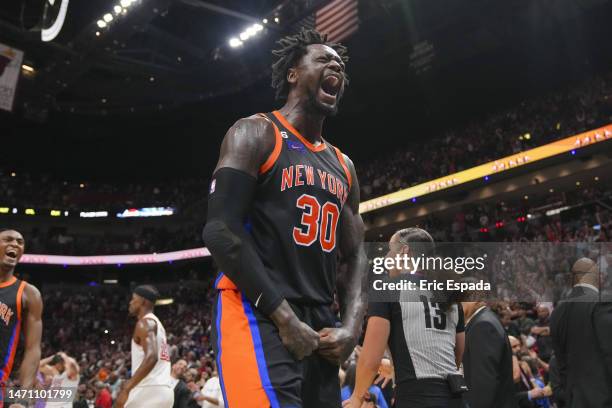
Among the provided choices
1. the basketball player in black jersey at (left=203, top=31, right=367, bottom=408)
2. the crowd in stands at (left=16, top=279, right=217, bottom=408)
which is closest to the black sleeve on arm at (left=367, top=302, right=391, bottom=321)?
the basketball player in black jersey at (left=203, top=31, right=367, bottom=408)

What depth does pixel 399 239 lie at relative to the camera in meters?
3.76

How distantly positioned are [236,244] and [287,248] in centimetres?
24

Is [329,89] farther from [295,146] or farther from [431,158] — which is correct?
[431,158]

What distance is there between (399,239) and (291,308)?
5.55 feet

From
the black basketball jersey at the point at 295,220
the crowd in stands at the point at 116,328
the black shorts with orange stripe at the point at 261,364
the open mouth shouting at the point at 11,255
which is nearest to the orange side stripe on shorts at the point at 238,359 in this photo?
the black shorts with orange stripe at the point at 261,364

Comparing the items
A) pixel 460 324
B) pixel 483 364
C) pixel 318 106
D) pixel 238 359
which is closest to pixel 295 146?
pixel 318 106

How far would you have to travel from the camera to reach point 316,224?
2.37m

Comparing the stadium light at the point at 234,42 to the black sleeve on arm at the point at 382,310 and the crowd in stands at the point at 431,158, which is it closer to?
the crowd in stands at the point at 431,158

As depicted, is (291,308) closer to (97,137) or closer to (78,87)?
(78,87)

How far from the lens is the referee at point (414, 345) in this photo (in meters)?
3.65

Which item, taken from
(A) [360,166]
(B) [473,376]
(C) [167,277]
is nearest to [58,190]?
(C) [167,277]

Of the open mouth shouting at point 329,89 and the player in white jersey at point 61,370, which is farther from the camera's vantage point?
the player in white jersey at point 61,370

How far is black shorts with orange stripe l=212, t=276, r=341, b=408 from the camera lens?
2.06 meters

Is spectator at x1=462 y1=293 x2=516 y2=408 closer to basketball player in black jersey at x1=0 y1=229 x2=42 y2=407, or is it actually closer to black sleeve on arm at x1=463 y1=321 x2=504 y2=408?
black sleeve on arm at x1=463 y1=321 x2=504 y2=408
